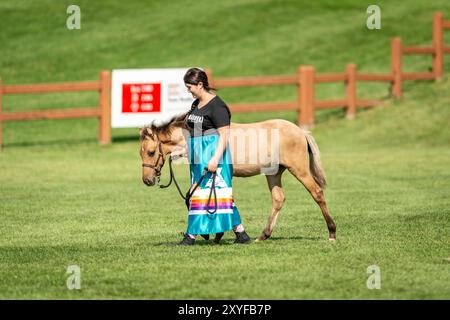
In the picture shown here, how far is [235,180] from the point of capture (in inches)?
764

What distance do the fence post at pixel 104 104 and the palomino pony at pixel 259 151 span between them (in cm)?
1323

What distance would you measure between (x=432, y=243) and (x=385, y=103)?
56.3 ft

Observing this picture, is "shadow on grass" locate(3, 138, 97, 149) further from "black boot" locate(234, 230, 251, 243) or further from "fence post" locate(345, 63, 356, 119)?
"black boot" locate(234, 230, 251, 243)

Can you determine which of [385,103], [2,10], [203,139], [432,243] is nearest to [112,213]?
[203,139]

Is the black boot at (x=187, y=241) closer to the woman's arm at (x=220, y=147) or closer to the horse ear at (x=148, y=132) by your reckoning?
the woman's arm at (x=220, y=147)

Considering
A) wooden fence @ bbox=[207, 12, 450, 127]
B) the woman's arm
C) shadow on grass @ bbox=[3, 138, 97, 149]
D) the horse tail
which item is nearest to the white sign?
wooden fence @ bbox=[207, 12, 450, 127]

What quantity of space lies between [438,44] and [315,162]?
18.3 metres

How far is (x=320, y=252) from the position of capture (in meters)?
10.9

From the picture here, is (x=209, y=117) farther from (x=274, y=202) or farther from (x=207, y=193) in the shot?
(x=274, y=202)

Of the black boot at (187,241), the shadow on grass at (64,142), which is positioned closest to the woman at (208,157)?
the black boot at (187,241)

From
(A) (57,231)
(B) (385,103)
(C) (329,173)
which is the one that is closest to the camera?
(A) (57,231)

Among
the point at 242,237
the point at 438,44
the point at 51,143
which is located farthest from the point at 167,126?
the point at 438,44

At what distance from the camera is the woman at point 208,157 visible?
10.9m
